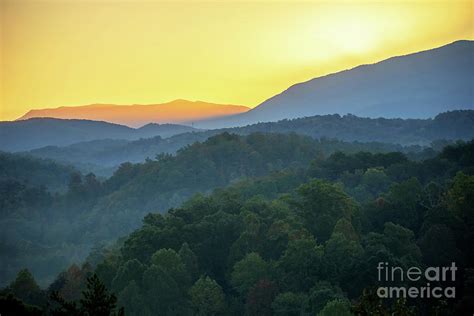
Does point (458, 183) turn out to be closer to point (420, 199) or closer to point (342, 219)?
point (420, 199)

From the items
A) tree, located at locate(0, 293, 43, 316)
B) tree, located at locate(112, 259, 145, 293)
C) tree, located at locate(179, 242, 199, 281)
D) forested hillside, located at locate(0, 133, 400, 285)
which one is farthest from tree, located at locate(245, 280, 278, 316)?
forested hillside, located at locate(0, 133, 400, 285)

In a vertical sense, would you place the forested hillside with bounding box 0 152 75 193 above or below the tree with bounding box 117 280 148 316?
above

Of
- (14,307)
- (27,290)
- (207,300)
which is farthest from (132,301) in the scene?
(14,307)

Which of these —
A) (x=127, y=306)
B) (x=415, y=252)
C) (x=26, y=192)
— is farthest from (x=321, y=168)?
(x=26, y=192)

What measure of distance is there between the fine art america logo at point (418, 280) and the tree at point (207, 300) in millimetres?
10023

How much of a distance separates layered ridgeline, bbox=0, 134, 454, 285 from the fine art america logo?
63257 mm

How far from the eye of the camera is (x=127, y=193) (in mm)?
122188

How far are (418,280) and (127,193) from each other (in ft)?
291

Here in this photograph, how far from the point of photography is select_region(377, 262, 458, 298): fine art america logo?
35.6 meters

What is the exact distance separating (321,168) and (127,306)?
4637 cm

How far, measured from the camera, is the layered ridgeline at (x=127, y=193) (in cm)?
10700

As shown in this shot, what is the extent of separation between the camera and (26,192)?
133 m

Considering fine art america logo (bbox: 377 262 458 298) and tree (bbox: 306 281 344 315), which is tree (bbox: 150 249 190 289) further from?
fine art america logo (bbox: 377 262 458 298)

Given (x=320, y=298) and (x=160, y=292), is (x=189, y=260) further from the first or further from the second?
(x=320, y=298)
